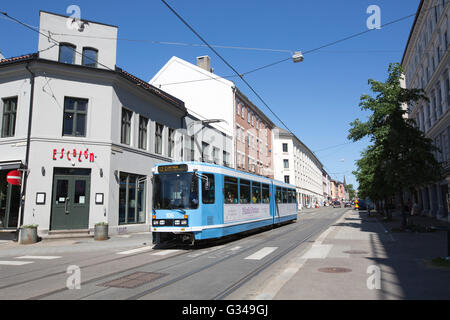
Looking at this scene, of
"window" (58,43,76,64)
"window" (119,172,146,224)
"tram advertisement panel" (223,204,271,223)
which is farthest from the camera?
"window" (119,172,146,224)

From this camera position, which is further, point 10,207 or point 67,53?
point 67,53

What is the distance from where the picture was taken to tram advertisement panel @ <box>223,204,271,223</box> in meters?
13.6

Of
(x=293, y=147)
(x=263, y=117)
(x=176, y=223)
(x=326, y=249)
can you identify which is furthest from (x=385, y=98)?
(x=293, y=147)

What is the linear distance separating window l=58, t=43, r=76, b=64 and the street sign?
241 inches

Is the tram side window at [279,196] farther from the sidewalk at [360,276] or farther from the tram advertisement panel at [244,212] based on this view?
the sidewalk at [360,276]

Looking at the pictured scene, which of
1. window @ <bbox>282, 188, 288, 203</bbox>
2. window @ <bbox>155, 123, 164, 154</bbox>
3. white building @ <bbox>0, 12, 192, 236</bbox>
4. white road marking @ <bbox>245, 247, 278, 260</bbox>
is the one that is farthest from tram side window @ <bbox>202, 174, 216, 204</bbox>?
window @ <bbox>282, 188, 288, 203</bbox>

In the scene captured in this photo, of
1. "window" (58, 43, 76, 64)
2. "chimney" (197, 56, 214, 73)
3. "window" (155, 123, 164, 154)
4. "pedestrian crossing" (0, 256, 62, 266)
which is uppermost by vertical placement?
"chimney" (197, 56, 214, 73)

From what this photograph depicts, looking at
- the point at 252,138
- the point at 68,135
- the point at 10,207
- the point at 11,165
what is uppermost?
the point at 252,138

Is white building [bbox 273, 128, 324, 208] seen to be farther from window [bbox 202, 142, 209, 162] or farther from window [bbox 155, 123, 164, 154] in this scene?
window [bbox 155, 123, 164, 154]

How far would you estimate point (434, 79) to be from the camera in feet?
85.0

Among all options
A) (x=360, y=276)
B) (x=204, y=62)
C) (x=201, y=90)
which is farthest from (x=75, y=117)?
(x=204, y=62)

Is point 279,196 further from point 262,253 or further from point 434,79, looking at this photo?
point 434,79

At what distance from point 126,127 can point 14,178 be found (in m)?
6.21

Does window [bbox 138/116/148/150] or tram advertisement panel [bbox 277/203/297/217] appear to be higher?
window [bbox 138/116/148/150]
